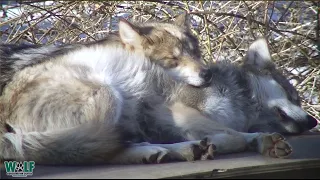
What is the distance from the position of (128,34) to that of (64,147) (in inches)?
63.2

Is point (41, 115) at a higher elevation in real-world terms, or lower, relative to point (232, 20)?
lower

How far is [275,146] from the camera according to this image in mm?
2660

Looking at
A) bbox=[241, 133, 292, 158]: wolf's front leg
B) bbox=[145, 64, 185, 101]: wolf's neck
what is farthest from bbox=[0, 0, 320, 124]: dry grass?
bbox=[241, 133, 292, 158]: wolf's front leg

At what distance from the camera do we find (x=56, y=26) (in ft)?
17.5

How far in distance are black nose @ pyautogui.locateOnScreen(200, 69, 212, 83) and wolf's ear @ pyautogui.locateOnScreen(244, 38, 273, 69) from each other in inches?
20.1

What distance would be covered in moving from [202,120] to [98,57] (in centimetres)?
78

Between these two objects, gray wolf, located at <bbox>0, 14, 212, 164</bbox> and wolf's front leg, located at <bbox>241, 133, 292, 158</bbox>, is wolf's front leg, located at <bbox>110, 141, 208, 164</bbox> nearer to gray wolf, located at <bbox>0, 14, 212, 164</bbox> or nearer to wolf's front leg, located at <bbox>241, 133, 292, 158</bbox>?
gray wolf, located at <bbox>0, 14, 212, 164</bbox>

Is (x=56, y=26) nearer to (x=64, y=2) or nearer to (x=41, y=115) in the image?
(x=64, y=2)

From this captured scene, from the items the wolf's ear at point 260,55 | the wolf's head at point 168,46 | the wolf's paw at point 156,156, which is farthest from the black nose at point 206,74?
the wolf's paw at point 156,156

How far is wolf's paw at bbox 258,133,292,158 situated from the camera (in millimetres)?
2619

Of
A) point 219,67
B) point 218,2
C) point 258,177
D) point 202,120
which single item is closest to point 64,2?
point 218,2

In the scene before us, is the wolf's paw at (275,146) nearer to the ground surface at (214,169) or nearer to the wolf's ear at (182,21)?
the ground surface at (214,169)

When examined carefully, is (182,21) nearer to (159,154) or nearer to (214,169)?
(159,154)

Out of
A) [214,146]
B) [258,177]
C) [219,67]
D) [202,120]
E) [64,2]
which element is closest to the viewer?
[258,177]
